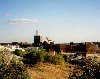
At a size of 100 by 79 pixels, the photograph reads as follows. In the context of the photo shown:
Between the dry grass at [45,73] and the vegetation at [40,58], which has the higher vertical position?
the vegetation at [40,58]

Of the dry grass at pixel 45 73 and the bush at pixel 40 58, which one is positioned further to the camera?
the bush at pixel 40 58

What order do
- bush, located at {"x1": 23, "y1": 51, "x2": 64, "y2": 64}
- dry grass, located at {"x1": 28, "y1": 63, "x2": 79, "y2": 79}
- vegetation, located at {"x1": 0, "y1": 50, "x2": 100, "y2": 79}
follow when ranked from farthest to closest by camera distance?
1. bush, located at {"x1": 23, "y1": 51, "x2": 64, "y2": 64}
2. dry grass, located at {"x1": 28, "y1": 63, "x2": 79, "y2": 79}
3. vegetation, located at {"x1": 0, "y1": 50, "x2": 100, "y2": 79}

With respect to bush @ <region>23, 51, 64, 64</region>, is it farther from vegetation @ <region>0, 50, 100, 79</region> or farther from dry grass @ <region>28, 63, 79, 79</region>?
dry grass @ <region>28, 63, 79, 79</region>

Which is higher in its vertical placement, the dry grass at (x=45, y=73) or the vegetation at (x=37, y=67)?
the vegetation at (x=37, y=67)

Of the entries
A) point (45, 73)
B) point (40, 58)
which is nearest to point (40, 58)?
point (40, 58)

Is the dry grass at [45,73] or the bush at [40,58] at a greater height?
the bush at [40,58]

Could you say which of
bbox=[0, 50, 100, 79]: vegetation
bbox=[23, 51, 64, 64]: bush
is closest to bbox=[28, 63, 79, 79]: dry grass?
bbox=[0, 50, 100, 79]: vegetation

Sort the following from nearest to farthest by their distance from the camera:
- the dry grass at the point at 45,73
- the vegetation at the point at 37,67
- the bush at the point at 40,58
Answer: the vegetation at the point at 37,67 < the dry grass at the point at 45,73 < the bush at the point at 40,58

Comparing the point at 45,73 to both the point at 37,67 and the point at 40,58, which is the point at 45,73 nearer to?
the point at 37,67

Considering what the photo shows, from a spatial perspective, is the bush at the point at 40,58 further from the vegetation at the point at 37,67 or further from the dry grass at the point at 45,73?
the dry grass at the point at 45,73

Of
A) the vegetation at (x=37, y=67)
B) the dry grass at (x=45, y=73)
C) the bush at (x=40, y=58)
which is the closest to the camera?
the vegetation at (x=37, y=67)

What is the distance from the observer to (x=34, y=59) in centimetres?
3647

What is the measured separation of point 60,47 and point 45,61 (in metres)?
50.8

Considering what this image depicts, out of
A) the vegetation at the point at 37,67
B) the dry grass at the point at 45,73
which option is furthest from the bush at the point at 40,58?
the dry grass at the point at 45,73
